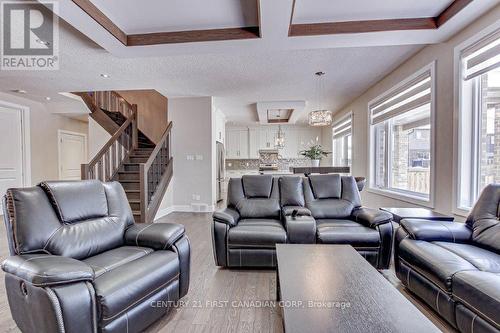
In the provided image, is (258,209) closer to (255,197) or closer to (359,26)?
(255,197)

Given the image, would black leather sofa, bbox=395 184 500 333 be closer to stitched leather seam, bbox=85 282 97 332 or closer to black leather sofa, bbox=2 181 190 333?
black leather sofa, bbox=2 181 190 333

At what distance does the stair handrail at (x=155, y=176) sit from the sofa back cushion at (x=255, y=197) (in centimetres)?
191

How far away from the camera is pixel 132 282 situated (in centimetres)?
151

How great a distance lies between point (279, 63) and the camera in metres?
3.76

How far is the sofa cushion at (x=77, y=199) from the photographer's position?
6.01 feet

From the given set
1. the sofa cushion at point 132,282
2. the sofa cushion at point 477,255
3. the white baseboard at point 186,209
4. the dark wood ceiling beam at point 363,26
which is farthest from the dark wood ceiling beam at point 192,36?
the white baseboard at point 186,209

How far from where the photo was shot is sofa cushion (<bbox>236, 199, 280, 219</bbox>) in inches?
122

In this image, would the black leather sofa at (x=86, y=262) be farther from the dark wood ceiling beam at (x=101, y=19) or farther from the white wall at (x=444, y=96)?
the white wall at (x=444, y=96)

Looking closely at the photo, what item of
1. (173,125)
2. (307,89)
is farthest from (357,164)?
(173,125)

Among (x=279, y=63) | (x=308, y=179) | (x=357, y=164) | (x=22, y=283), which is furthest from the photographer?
(x=357, y=164)

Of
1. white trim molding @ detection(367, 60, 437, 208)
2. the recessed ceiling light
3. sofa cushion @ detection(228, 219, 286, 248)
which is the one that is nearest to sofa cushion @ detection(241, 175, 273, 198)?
sofa cushion @ detection(228, 219, 286, 248)

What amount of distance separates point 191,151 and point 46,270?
4.57 meters

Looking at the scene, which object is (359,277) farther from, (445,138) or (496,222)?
(445,138)

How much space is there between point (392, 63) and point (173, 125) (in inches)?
179
